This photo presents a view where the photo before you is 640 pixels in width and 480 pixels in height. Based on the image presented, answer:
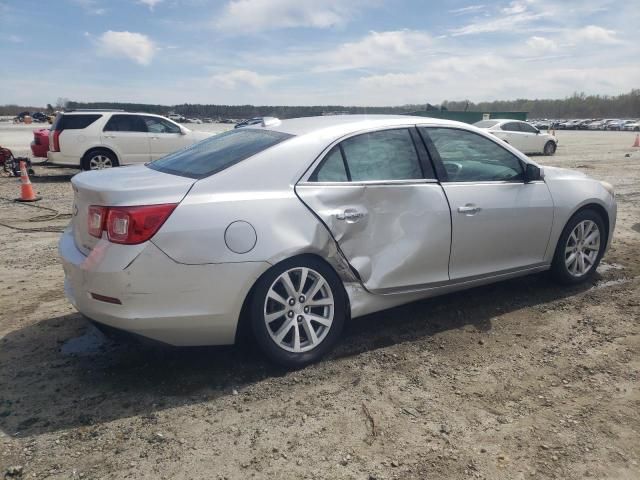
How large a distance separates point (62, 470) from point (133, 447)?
329 mm

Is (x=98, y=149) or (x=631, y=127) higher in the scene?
(x=631, y=127)

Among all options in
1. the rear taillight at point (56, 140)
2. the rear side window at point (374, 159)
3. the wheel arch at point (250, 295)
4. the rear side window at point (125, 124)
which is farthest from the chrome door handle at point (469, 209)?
the rear taillight at point (56, 140)

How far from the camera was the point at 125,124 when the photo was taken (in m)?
13.5

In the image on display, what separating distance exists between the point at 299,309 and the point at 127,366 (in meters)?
1.21

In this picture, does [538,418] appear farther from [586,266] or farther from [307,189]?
[586,266]

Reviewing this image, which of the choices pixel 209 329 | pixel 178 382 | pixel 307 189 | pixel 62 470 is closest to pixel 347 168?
pixel 307 189

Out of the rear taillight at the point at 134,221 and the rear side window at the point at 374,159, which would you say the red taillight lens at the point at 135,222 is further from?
the rear side window at the point at 374,159

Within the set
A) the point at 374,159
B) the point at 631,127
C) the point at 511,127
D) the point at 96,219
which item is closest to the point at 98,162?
the point at 96,219

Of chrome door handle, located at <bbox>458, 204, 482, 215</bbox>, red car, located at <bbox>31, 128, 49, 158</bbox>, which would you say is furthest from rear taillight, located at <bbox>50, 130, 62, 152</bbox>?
chrome door handle, located at <bbox>458, 204, 482, 215</bbox>

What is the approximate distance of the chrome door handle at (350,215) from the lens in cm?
346

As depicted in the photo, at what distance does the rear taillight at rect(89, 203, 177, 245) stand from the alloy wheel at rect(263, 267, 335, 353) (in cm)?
78

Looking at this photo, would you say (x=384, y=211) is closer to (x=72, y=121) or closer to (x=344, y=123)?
(x=344, y=123)

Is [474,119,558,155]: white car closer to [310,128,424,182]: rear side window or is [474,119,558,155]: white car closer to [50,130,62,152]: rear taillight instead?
[50,130,62,152]: rear taillight

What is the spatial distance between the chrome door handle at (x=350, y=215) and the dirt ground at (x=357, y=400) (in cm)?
95
